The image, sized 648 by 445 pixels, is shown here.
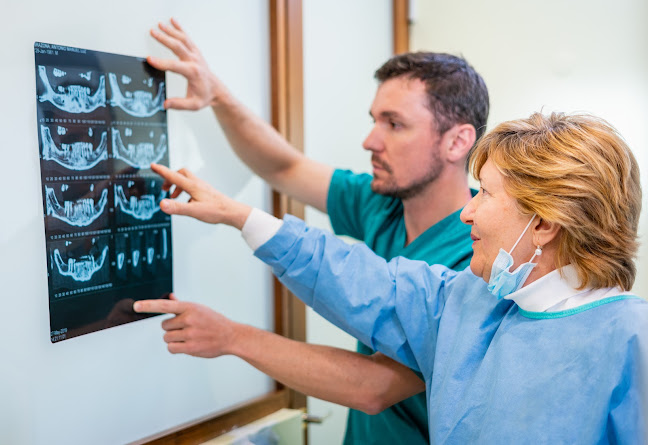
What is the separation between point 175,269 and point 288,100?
46 cm

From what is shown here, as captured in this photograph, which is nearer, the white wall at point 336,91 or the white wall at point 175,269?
the white wall at point 175,269

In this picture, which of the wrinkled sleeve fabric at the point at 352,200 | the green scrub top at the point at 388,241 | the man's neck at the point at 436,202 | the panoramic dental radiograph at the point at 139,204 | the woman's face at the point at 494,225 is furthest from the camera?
the wrinkled sleeve fabric at the point at 352,200

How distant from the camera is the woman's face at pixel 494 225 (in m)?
0.86

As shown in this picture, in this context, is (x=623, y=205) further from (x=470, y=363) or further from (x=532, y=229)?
(x=470, y=363)

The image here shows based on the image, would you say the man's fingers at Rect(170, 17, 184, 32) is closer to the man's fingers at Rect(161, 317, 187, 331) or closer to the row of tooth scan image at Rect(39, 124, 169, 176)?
the row of tooth scan image at Rect(39, 124, 169, 176)

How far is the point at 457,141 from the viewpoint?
129cm

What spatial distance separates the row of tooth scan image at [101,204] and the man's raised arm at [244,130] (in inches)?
6.4

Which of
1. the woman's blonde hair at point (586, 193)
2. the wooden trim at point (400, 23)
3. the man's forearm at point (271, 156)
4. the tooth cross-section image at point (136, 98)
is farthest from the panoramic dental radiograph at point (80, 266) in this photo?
the wooden trim at point (400, 23)

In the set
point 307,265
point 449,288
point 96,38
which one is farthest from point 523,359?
point 96,38

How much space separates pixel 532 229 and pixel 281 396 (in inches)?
30.1

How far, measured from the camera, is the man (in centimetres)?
108

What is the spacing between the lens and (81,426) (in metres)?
1.04

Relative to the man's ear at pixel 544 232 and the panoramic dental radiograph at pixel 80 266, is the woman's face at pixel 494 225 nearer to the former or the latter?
the man's ear at pixel 544 232

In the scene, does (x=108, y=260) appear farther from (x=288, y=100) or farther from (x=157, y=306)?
(x=288, y=100)
